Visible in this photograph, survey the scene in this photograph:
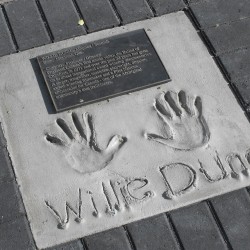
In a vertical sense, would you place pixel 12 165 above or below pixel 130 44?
below

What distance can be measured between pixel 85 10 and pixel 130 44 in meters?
0.39

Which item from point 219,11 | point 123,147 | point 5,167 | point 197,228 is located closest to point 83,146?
point 123,147

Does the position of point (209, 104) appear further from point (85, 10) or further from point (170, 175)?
point (85, 10)

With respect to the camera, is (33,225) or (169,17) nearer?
(33,225)

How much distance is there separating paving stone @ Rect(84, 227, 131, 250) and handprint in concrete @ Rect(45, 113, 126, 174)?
31 cm

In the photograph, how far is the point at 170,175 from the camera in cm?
246

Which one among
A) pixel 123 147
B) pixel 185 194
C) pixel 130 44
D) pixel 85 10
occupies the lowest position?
pixel 185 194

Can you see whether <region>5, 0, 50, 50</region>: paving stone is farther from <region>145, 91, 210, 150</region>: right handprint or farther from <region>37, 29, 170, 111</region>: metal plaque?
<region>145, 91, 210, 150</region>: right handprint

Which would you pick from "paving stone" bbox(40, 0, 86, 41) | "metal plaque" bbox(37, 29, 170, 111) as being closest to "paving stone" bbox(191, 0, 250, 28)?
"metal plaque" bbox(37, 29, 170, 111)

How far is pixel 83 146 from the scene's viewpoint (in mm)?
2553

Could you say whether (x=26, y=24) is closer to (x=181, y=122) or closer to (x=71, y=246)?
(x=181, y=122)

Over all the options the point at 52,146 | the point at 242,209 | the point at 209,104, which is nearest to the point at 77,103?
the point at 52,146

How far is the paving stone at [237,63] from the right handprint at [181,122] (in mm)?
259

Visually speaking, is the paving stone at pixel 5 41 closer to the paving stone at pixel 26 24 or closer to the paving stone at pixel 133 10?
the paving stone at pixel 26 24
